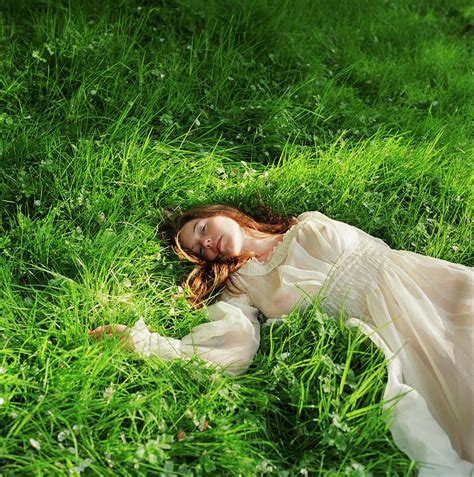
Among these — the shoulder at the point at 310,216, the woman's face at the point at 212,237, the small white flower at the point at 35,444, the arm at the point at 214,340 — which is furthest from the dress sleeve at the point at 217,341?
the shoulder at the point at 310,216

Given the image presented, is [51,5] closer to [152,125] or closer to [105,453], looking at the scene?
[152,125]

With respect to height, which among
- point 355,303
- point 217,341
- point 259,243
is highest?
point 355,303

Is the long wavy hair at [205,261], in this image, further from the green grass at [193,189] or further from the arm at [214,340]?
the arm at [214,340]

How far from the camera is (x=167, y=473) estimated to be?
200cm

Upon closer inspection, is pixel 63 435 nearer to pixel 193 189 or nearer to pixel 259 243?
pixel 259 243

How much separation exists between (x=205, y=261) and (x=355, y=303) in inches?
33.2

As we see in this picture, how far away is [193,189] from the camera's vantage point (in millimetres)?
3455

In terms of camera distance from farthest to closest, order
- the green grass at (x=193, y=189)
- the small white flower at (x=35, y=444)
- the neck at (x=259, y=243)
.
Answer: the neck at (x=259, y=243), the green grass at (x=193, y=189), the small white flower at (x=35, y=444)

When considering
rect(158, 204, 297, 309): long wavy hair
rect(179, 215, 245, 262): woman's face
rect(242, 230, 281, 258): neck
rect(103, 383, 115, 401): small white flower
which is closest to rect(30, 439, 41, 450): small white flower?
rect(103, 383, 115, 401): small white flower

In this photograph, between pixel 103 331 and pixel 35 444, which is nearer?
pixel 35 444

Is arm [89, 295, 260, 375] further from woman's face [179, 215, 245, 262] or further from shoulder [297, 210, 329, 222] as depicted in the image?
shoulder [297, 210, 329, 222]

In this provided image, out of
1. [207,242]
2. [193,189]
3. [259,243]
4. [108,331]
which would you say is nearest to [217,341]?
[108,331]

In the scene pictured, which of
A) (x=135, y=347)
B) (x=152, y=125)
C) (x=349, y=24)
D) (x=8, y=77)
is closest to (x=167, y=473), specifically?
(x=135, y=347)

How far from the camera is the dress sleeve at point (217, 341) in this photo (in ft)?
8.11
